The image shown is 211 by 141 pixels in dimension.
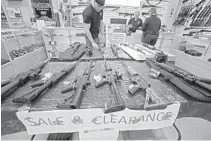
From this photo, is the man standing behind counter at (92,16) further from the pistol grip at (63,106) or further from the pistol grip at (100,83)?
the pistol grip at (63,106)

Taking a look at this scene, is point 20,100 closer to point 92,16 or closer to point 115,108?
point 115,108

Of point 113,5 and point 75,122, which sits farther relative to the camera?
point 113,5

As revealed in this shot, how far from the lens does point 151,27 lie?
2.87 metres

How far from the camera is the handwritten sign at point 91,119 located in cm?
53

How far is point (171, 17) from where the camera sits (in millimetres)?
4430

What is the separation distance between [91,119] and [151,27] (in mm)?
3144

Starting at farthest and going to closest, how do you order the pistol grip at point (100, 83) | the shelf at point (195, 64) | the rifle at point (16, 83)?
the shelf at point (195, 64), the pistol grip at point (100, 83), the rifle at point (16, 83)

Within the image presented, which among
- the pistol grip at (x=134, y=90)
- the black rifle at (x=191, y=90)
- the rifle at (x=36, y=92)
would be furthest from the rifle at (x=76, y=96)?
the black rifle at (x=191, y=90)

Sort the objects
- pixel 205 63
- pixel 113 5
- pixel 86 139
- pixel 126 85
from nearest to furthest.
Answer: pixel 86 139, pixel 126 85, pixel 205 63, pixel 113 5

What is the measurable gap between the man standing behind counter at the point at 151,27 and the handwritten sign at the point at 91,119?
287 centimetres

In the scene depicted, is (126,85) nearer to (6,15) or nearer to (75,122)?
(75,122)

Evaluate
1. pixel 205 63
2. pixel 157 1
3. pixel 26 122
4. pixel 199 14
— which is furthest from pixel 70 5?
pixel 199 14

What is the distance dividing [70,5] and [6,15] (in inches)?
82.2

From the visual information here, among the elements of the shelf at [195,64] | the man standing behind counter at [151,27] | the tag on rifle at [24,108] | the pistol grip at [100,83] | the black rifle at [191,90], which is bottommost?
the shelf at [195,64]
